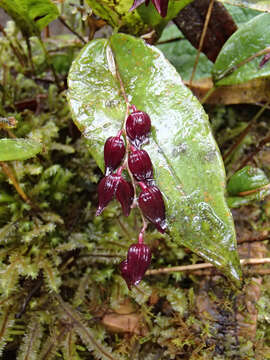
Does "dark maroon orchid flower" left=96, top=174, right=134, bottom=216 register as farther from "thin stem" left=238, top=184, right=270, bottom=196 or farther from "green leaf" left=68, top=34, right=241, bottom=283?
"thin stem" left=238, top=184, right=270, bottom=196

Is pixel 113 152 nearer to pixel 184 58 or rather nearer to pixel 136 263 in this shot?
pixel 136 263

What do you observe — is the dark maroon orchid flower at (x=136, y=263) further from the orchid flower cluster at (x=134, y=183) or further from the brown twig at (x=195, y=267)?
the brown twig at (x=195, y=267)

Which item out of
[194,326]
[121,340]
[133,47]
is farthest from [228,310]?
[133,47]

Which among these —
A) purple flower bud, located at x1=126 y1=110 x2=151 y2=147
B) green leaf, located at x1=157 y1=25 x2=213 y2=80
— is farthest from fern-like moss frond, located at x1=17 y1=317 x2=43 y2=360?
green leaf, located at x1=157 y1=25 x2=213 y2=80

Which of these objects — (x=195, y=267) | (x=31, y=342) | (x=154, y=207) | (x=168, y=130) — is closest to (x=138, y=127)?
A: (x=168, y=130)

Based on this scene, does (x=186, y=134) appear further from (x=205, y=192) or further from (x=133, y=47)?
(x=133, y=47)

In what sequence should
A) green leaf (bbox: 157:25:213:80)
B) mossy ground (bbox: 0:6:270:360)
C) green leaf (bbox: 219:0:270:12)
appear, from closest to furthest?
1. green leaf (bbox: 219:0:270:12)
2. mossy ground (bbox: 0:6:270:360)
3. green leaf (bbox: 157:25:213:80)

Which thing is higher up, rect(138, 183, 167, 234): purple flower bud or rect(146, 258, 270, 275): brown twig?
rect(138, 183, 167, 234): purple flower bud
